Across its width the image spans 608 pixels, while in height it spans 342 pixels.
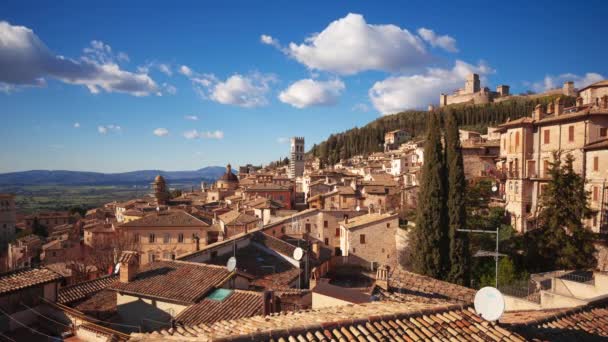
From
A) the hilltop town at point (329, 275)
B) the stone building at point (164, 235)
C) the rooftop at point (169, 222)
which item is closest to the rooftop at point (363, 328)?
the hilltop town at point (329, 275)

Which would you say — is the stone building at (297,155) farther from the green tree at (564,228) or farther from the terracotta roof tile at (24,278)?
the terracotta roof tile at (24,278)

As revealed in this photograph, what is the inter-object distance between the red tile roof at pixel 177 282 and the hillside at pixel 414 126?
101 m

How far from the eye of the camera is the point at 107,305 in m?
14.9

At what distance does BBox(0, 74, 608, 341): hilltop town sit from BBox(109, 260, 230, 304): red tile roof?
7cm

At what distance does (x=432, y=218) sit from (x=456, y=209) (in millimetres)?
1671

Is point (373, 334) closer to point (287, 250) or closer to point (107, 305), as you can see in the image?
point (107, 305)

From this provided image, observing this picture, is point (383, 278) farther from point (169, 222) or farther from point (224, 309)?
point (169, 222)

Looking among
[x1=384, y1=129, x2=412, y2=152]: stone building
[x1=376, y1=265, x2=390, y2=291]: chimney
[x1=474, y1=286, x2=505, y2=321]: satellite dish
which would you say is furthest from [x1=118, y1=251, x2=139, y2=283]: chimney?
[x1=384, y1=129, x2=412, y2=152]: stone building

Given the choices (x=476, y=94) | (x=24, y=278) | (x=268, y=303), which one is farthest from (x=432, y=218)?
(x=476, y=94)

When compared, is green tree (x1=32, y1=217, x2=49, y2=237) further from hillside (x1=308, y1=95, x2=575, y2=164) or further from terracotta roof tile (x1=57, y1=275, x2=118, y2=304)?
hillside (x1=308, y1=95, x2=575, y2=164)

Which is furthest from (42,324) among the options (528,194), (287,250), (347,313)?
(528,194)

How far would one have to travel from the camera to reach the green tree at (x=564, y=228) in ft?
73.4

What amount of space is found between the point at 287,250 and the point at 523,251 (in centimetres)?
1512

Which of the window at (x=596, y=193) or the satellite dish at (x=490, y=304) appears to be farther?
the window at (x=596, y=193)
